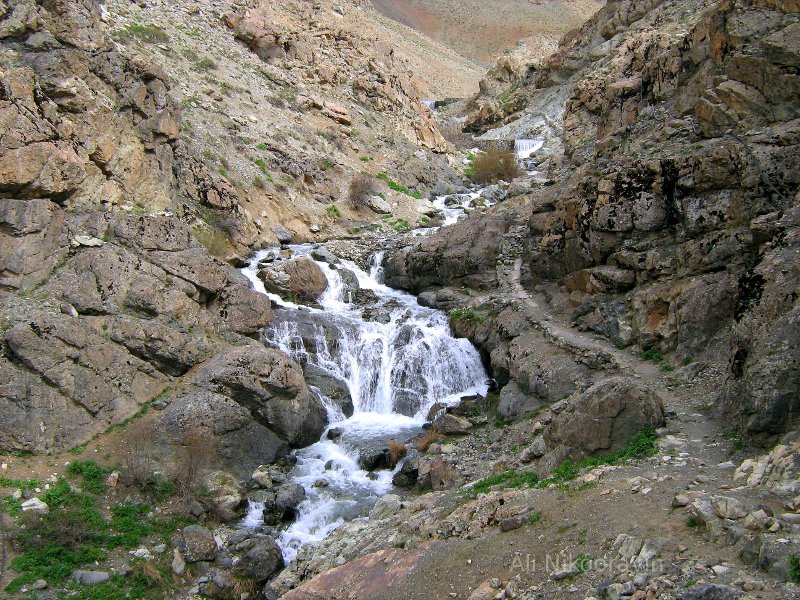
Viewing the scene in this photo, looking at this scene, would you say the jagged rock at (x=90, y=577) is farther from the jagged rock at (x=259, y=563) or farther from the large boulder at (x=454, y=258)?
the large boulder at (x=454, y=258)

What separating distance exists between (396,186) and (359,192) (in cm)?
319

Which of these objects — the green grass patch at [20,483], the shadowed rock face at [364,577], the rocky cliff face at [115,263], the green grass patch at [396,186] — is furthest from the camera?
the green grass patch at [396,186]

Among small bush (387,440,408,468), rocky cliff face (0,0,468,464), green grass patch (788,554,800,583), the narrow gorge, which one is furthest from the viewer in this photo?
small bush (387,440,408,468)

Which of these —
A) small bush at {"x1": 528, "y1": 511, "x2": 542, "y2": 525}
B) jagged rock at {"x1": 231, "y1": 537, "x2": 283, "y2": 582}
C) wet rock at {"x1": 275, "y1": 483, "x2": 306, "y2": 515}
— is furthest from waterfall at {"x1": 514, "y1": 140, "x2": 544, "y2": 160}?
small bush at {"x1": 528, "y1": 511, "x2": 542, "y2": 525}

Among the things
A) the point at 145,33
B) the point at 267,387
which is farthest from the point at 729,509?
the point at 145,33

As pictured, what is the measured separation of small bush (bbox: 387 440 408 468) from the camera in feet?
51.9

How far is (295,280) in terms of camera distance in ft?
73.6

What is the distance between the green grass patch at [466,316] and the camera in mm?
20578

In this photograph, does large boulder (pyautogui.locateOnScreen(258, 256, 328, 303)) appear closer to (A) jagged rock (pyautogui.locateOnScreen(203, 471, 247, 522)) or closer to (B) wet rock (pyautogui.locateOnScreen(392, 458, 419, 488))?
(A) jagged rock (pyautogui.locateOnScreen(203, 471, 247, 522))

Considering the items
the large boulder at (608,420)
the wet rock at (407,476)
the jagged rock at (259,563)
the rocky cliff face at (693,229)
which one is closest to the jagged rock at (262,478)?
the jagged rock at (259,563)

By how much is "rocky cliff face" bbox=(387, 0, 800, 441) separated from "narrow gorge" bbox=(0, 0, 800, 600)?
8 centimetres

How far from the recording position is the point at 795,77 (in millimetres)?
15711

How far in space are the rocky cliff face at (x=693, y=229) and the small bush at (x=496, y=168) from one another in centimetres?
1386

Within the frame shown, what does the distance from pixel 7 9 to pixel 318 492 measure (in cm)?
1627
